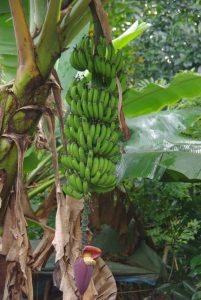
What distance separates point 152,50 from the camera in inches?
126

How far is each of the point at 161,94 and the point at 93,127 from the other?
607mm

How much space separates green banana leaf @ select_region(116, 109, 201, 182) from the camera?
4.42 feet

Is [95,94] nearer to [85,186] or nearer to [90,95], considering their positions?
[90,95]

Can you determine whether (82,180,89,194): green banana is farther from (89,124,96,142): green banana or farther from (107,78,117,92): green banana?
(107,78,117,92): green banana

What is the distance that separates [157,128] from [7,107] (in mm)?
490

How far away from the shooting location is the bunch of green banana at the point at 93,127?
99 cm

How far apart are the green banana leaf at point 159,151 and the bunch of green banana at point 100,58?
1.22 feet

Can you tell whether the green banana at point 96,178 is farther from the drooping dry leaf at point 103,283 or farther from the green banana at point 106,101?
the drooping dry leaf at point 103,283

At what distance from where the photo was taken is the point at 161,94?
156cm

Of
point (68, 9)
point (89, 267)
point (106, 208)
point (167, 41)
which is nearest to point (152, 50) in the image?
point (167, 41)

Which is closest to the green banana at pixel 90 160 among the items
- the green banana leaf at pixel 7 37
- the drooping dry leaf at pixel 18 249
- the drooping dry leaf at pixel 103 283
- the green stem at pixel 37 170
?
the drooping dry leaf at pixel 18 249

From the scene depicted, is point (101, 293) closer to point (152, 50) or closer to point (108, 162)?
point (108, 162)

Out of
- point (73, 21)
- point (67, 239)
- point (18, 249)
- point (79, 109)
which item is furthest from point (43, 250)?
point (73, 21)

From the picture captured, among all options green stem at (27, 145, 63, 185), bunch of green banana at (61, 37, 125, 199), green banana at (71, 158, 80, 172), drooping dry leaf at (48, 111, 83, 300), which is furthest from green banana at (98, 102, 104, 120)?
green stem at (27, 145, 63, 185)
